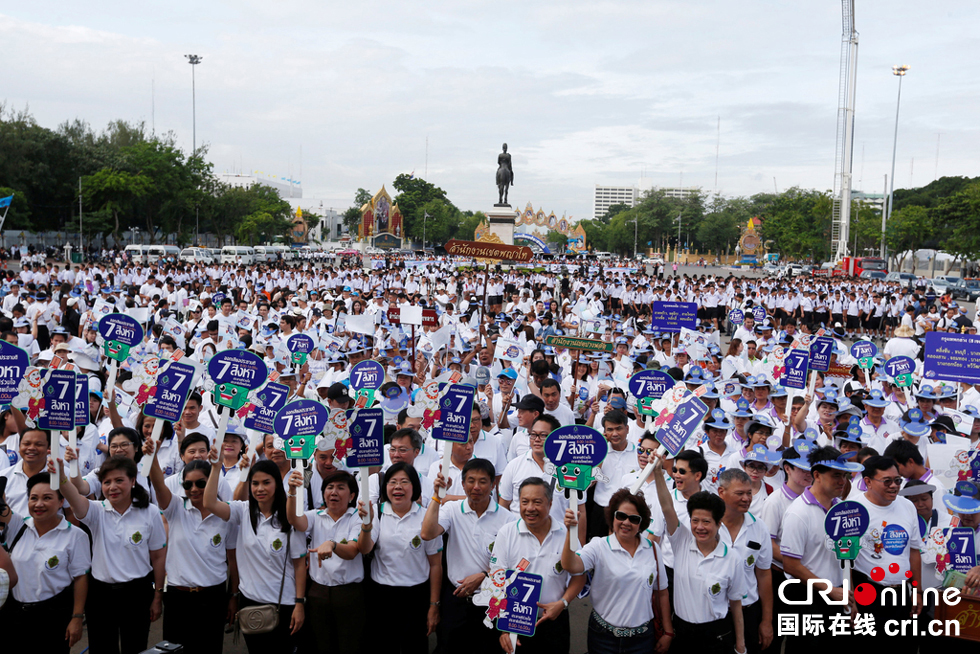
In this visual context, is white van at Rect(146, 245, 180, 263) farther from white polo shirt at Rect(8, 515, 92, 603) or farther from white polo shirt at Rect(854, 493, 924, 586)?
white polo shirt at Rect(854, 493, 924, 586)

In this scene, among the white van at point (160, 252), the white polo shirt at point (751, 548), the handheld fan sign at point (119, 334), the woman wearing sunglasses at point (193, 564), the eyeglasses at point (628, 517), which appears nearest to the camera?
the eyeglasses at point (628, 517)

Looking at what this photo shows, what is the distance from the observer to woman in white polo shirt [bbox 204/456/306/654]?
4195mm

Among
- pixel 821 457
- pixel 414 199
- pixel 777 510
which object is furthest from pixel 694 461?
pixel 414 199

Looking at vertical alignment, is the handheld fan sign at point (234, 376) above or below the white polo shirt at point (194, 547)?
above

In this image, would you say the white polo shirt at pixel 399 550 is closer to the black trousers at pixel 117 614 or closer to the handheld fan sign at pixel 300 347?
the black trousers at pixel 117 614

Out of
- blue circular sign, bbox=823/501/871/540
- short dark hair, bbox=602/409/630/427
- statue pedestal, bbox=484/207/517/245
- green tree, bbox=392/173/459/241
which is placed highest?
green tree, bbox=392/173/459/241

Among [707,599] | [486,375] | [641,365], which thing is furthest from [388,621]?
[641,365]

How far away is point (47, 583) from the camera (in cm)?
404

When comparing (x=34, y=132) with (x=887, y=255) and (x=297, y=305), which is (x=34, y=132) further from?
(x=887, y=255)

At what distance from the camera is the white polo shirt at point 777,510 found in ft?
14.9

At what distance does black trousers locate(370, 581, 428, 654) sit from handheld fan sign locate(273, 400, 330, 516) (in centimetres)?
75

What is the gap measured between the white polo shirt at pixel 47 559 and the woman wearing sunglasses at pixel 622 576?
8.98 feet

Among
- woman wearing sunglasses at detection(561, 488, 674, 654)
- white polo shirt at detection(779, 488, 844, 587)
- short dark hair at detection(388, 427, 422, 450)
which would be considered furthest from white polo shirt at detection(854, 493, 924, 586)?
short dark hair at detection(388, 427, 422, 450)

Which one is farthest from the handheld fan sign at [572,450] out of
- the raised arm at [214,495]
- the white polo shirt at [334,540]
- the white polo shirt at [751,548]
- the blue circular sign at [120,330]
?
the blue circular sign at [120,330]
